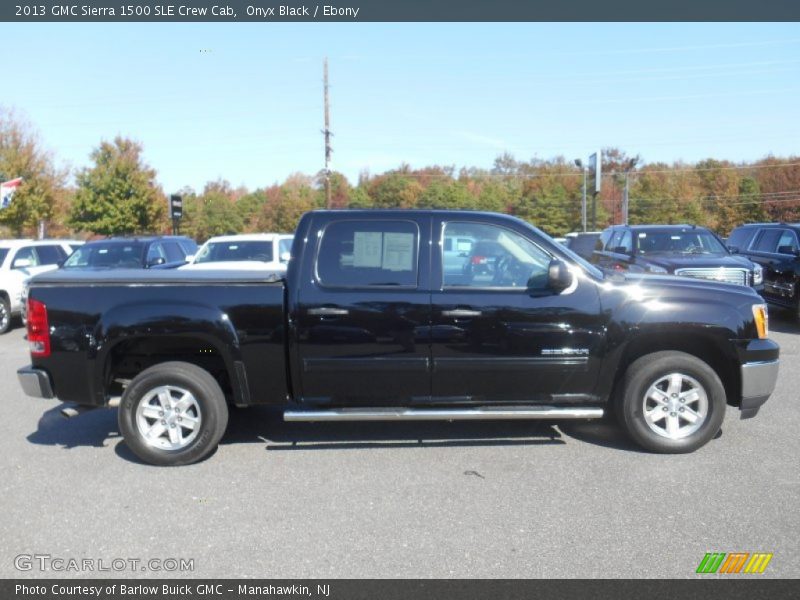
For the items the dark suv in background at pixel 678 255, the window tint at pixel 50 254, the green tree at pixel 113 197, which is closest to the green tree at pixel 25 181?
the green tree at pixel 113 197

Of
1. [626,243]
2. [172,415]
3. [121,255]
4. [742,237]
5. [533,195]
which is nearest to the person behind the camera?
[172,415]

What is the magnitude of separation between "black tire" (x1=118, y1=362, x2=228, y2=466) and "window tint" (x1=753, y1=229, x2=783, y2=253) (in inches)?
468

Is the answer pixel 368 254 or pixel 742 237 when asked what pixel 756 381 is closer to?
pixel 368 254

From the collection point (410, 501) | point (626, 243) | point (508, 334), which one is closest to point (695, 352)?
point (508, 334)

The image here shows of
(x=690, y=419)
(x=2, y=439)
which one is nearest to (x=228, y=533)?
(x=2, y=439)

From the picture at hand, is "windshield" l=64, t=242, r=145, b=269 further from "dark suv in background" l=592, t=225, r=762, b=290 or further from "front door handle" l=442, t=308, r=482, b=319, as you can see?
"front door handle" l=442, t=308, r=482, b=319

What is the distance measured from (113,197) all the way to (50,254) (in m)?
25.5

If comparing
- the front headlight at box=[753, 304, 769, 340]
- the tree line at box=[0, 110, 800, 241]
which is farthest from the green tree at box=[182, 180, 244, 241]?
the front headlight at box=[753, 304, 769, 340]

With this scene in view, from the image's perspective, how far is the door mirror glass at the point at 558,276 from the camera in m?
4.73

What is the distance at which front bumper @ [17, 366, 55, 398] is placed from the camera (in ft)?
→ 16.1

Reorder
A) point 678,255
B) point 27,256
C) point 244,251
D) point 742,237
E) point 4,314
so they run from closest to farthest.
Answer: point 678,255
point 4,314
point 244,251
point 27,256
point 742,237

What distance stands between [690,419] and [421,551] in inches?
105

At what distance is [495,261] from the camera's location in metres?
5.00

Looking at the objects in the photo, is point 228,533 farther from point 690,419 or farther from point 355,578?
point 690,419
